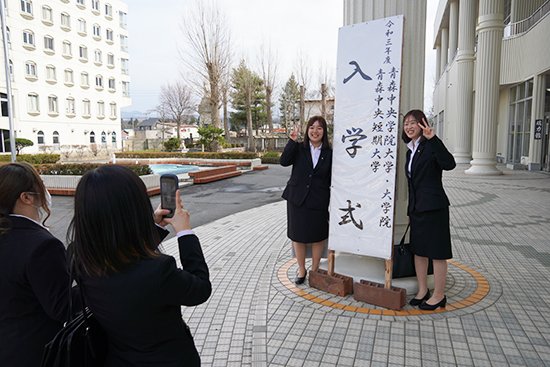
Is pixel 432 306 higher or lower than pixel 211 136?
lower

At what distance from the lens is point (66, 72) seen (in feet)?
119

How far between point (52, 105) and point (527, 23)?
A: 34536 mm

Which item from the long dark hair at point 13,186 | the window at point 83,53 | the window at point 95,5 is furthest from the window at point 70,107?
the long dark hair at point 13,186

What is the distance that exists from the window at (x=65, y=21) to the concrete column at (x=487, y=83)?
34.0m

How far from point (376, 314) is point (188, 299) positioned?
8.06 feet

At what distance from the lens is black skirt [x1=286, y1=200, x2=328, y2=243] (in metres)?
4.04

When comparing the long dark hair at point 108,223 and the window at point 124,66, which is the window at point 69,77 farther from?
the long dark hair at point 108,223

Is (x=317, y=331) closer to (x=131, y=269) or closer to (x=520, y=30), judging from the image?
(x=131, y=269)

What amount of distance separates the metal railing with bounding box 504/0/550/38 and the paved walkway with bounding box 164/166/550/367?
40.3ft

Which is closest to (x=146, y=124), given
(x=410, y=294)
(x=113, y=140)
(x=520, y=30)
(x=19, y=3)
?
(x=113, y=140)

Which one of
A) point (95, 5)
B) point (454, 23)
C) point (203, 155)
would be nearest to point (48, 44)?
point (95, 5)

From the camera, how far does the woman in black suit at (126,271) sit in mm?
1398

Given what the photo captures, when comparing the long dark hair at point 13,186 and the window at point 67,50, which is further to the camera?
the window at point 67,50

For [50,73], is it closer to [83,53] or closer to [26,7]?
[83,53]
